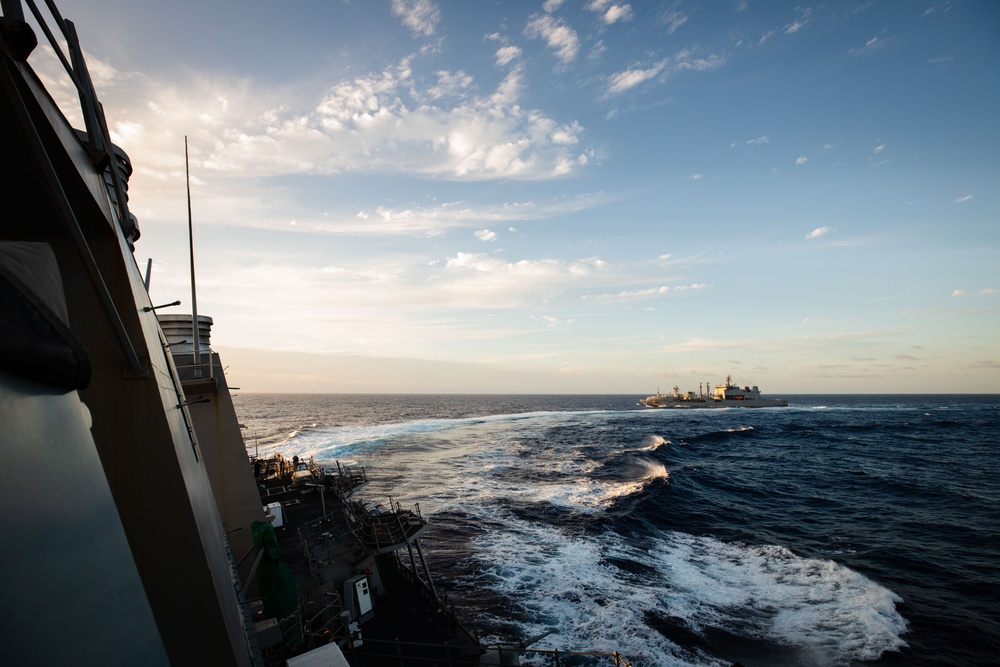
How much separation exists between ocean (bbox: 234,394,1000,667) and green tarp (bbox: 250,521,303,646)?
8.00 m

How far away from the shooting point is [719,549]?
24.3 meters

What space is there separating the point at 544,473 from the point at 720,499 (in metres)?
15.1

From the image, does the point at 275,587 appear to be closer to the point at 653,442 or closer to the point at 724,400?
the point at 653,442

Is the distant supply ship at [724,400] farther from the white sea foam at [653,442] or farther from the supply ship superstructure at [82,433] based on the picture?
the supply ship superstructure at [82,433]

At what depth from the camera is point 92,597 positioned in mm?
1924

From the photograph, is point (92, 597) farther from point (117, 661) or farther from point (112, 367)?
point (112, 367)

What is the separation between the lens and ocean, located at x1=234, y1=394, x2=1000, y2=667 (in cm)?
1597

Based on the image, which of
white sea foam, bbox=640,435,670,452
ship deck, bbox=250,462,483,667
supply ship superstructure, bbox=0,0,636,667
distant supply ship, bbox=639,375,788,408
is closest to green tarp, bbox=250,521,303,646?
ship deck, bbox=250,462,483,667

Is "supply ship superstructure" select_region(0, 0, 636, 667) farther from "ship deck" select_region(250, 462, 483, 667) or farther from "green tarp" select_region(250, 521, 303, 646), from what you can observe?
"ship deck" select_region(250, 462, 483, 667)

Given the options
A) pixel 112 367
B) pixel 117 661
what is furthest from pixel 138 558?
pixel 117 661

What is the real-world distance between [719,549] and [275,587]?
23283 millimetres

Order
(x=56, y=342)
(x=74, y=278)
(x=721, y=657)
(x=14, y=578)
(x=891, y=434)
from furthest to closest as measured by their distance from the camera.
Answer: (x=891, y=434)
(x=721, y=657)
(x=74, y=278)
(x=56, y=342)
(x=14, y=578)

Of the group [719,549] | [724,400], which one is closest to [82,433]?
[719,549]

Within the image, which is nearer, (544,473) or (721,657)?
(721,657)
